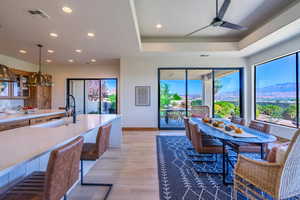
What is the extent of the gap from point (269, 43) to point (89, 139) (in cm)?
575

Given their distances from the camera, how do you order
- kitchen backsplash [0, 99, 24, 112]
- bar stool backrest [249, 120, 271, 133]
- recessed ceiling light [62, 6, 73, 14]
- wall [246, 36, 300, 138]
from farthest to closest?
kitchen backsplash [0, 99, 24, 112] < wall [246, 36, 300, 138] < recessed ceiling light [62, 6, 73, 14] < bar stool backrest [249, 120, 271, 133]

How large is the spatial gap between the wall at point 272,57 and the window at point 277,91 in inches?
6.5

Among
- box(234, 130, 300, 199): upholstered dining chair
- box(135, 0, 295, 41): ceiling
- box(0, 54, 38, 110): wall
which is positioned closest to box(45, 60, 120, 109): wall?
box(0, 54, 38, 110): wall

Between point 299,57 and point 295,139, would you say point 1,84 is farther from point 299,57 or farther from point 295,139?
point 299,57

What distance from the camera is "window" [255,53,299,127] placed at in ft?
14.3

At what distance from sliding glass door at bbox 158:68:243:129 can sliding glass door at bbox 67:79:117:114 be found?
8.04ft

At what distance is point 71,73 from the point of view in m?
7.04

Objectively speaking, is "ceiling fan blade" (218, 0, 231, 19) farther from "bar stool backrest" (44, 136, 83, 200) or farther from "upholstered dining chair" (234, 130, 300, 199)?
"bar stool backrest" (44, 136, 83, 200)

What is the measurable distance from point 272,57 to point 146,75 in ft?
14.2

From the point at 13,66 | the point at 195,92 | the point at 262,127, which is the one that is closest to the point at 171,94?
the point at 195,92

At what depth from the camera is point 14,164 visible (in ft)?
2.88

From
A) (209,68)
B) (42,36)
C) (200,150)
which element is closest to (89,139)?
(200,150)

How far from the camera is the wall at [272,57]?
4203 millimetres

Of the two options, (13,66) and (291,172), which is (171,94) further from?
(13,66)
